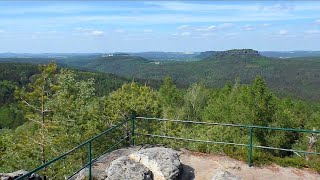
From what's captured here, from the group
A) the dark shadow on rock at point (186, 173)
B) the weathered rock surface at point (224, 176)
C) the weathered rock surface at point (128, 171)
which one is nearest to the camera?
the weathered rock surface at point (128, 171)

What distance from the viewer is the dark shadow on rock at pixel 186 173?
9.75 m

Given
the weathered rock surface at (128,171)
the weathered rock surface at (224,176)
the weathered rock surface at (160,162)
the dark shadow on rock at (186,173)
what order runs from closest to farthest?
the weathered rock surface at (128,171)
the weathered rock surface at (224,176)
the weathered rock surface at (160,162)
the dark shadow on rock at (186,173)

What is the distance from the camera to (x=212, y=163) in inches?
416

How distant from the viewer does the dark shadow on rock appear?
32.0ft

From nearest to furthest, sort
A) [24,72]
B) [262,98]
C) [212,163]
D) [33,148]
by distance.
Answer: [212,163]
[33,148]
[262,98]
[24,72]

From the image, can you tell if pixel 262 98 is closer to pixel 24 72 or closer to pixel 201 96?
pixel 201 96

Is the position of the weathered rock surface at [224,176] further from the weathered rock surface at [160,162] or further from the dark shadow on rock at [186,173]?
the weathered rock surface at [160,162]

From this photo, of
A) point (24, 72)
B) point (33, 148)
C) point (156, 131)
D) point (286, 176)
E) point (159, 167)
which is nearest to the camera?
point (159, 167)

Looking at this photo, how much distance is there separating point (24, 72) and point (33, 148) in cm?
14069

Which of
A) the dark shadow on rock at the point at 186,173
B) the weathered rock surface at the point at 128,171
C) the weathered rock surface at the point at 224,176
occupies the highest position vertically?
the weathered rock surface at the point at 128,171

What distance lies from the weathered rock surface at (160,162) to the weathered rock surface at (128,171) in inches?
7.4

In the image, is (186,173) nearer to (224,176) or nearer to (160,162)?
(160,162)

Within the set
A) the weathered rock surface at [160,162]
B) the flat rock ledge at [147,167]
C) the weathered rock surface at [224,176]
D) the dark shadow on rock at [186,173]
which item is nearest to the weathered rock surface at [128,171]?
the flat rock ledge at [147,167]

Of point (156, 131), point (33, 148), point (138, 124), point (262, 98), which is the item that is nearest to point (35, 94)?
point (33, 148)
